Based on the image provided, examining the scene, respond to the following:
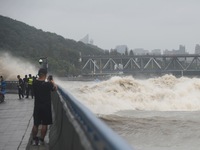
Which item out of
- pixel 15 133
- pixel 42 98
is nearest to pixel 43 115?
pixel 42 98

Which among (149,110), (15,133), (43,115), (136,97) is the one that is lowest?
(149,110)

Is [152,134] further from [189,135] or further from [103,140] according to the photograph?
[103,140]

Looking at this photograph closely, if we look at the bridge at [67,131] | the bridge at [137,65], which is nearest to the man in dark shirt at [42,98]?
the bridge at [67,131]

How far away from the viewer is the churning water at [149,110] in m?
20.7

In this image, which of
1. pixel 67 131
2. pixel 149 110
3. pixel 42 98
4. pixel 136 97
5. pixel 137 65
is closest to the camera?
pixel 67 131

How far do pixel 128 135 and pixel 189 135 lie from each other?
3.61m

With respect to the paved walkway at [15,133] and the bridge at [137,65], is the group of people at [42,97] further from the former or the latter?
the bridge at [137,65]

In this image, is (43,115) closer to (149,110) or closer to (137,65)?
(149,110)

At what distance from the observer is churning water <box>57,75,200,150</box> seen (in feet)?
67.8

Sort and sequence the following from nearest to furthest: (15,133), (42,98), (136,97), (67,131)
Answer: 1. (67,131)
2. (42,98)
3. (15,133)
4. (136,97)

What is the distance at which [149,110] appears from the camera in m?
42.8

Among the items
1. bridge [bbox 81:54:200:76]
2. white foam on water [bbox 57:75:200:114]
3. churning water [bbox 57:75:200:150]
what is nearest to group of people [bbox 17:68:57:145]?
churning water [bbox 57:75:200:150]

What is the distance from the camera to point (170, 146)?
18.3 meters

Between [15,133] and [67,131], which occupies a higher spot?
[67,131]
